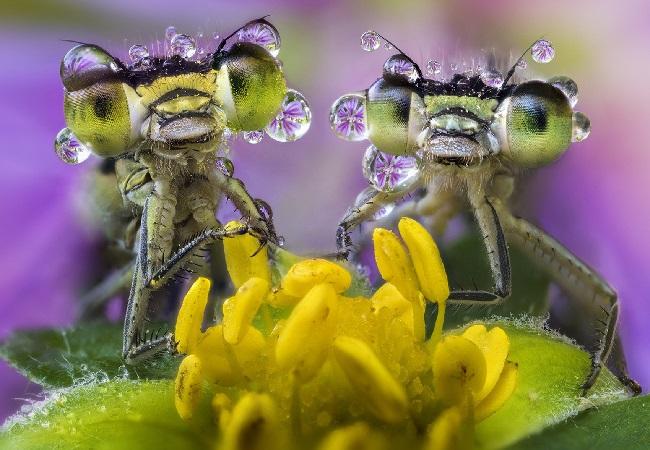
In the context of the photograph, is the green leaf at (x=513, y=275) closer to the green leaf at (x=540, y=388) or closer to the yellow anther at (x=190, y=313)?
the green leaf at (x=540, y=388)

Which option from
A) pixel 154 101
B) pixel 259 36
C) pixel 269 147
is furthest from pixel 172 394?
pixel 269 147

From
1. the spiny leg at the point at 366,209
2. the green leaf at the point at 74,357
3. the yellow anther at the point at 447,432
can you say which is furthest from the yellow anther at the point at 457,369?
the spiny leg at the point at 366,209

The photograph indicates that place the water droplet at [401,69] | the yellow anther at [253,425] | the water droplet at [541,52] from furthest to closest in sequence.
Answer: the water droplet at [541,52] < the water droplet at [401,69] < the yellow anther at [253,425]

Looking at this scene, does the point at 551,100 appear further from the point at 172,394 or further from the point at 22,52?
the point at 22,52

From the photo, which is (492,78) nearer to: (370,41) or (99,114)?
(370,41)

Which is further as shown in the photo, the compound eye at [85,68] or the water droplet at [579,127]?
the water droplet at [579,127]

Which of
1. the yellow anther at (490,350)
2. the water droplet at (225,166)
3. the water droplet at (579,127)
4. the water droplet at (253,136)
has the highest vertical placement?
the water droplet at (253,136)

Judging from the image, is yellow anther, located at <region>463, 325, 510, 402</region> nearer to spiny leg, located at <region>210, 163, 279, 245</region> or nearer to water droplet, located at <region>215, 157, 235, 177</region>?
spiny leg, located at <region>210, 163, 279, 245</region>

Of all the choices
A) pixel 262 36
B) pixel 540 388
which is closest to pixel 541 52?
pixel 262 36
